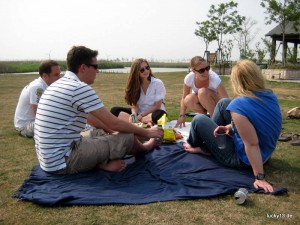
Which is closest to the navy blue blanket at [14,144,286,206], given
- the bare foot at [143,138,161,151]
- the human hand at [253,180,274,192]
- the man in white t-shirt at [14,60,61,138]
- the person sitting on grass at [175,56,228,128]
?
the human hand at [253,180,274,192]

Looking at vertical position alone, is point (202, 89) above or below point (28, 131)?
above

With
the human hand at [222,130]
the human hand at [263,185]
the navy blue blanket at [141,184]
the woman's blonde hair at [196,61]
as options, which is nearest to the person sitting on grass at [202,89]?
the woman's blonde hair at [196,61]

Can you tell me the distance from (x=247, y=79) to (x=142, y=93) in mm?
2616

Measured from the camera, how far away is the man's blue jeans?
3.58 meters

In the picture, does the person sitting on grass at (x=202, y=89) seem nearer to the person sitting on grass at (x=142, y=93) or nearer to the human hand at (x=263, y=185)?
the person sitting on grass at (x=142, y=93)

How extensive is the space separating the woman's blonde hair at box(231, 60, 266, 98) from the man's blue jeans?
587 mm

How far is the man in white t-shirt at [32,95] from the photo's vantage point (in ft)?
16.9

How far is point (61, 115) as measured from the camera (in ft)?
10.6

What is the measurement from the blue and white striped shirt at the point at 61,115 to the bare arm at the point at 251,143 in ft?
4.53

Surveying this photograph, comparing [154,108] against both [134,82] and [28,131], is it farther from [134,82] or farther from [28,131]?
[28,131]

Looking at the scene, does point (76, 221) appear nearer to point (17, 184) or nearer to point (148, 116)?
point (17, 184)

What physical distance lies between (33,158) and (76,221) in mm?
2022

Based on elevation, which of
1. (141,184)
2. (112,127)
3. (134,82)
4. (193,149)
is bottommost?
(141,184)

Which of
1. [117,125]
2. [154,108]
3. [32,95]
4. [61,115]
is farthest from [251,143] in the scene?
[32,95]
